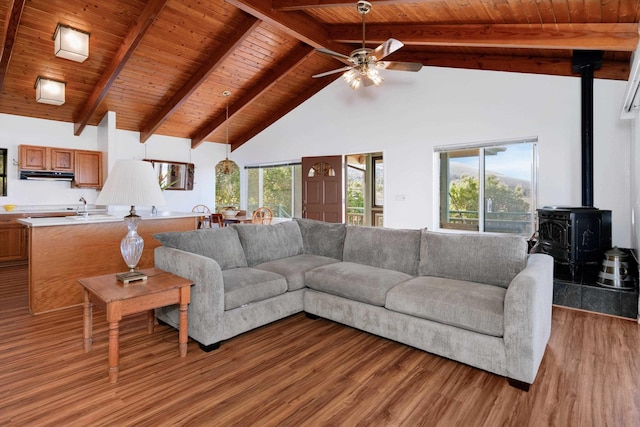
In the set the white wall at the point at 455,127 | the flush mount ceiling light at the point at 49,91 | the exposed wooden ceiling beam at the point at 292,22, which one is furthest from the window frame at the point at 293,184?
the flush mount ceiling light at the point at 49,91

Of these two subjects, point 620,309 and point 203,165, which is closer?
point 620,309

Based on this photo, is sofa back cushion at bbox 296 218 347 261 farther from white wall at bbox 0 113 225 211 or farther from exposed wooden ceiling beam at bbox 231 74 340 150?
white wall at bbox 0 113 225 211

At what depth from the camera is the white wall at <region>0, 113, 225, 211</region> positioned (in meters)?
6.00

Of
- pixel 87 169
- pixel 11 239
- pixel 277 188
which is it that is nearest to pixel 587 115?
pixel 277 188

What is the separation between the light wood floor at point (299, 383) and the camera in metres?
1.86

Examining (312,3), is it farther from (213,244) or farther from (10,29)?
(10,29)

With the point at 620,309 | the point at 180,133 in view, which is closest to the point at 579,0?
the point at 620,309

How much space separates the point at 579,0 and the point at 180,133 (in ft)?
23.9

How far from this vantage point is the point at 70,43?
12.9 ft

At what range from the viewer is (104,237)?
386cm

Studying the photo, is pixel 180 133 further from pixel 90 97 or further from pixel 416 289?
pixel 416 289

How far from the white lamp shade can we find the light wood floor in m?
1.14

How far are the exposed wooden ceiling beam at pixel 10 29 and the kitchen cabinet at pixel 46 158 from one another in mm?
1884

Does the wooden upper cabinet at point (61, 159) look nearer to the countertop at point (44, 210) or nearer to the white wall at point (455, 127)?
the countertop at point (44, 210)
